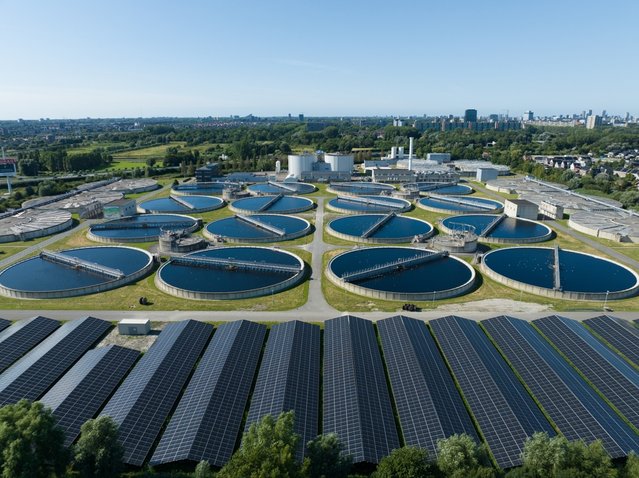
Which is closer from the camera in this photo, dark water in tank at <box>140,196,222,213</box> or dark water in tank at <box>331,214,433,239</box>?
dark water in tank at <box>331,214,433,239</box>

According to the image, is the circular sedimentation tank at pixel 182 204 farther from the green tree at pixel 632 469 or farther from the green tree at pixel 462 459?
the green tree at pixel 632 469

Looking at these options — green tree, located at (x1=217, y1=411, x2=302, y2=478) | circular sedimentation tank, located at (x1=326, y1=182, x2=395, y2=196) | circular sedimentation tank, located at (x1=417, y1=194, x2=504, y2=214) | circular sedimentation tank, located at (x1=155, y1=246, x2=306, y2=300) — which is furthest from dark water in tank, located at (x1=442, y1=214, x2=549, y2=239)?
green tree, located at (x1=217, y1=411, x2=302, y2=478)

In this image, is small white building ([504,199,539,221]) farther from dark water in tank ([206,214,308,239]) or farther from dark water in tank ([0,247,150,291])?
dark water in tank ([0,247,150,291])

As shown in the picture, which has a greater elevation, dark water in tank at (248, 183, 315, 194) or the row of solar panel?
dark water in tank at (248, 183, 315, 194)

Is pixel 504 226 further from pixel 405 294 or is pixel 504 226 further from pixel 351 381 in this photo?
pixel 351 381

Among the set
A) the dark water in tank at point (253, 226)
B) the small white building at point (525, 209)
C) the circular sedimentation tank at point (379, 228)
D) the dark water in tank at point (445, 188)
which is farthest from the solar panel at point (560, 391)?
the dark water in tank at point (445, 188)
